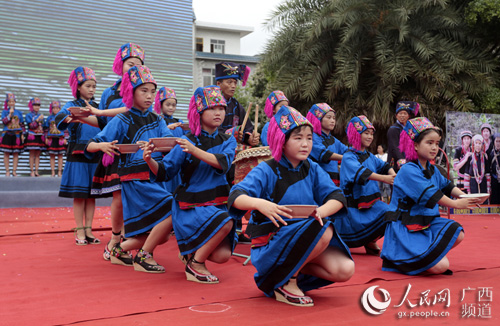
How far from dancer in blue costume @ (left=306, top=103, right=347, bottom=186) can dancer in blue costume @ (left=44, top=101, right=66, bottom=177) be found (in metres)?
8.68

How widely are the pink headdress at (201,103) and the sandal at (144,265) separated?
3.72ft

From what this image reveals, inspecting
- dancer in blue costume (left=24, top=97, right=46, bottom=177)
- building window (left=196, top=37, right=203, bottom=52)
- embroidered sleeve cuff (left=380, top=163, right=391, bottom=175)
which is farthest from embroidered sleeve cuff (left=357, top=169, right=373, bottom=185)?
building window (left=196, top=37, right=203, bottom=52)

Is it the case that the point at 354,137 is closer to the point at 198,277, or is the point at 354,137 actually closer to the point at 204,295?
the point at 198,277

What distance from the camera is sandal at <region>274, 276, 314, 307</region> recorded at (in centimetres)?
314

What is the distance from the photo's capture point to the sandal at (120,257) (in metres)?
4.54

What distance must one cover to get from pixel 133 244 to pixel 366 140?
2.78 metres

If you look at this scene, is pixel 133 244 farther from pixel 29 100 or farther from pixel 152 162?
pixel 29 100

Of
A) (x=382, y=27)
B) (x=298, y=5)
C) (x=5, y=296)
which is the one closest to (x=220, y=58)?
(x=298, y=5)

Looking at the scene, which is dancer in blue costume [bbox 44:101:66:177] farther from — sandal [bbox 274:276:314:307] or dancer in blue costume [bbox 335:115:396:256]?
sandal [bbox 274:276:314:307]

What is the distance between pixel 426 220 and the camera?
14.0 ft

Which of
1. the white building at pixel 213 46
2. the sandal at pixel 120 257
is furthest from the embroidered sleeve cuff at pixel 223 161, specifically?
the white building at pixel 213 46

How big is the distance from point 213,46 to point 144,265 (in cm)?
3477

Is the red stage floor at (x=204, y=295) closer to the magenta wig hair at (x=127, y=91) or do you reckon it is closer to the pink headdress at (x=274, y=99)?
the magenta wig hair at (x=127, y=91)

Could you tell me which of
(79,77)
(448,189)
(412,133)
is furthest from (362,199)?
(79,77)
